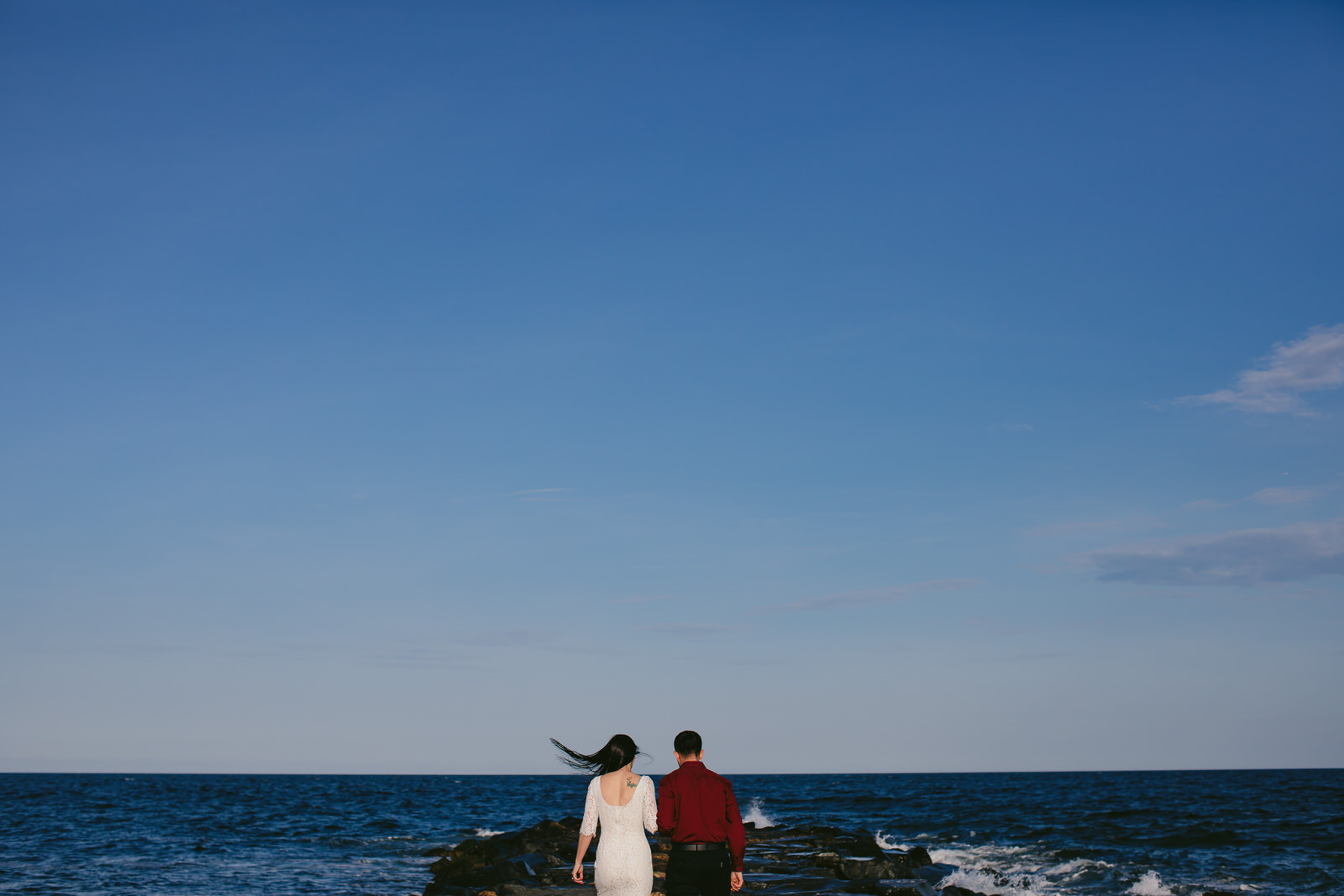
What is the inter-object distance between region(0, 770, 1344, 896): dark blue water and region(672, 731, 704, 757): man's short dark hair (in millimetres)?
16223

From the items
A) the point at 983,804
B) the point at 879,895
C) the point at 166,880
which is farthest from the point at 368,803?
the point at 879,895

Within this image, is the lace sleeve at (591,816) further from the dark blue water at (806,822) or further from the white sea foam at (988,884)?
the dark blue water at (806,822)

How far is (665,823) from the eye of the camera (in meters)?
9.16

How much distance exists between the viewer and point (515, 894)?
16.6 meters

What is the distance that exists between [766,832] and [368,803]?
3994 cm

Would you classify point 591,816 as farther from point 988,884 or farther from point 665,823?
point 988,884

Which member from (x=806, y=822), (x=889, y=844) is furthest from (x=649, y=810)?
(x=806, y=822)

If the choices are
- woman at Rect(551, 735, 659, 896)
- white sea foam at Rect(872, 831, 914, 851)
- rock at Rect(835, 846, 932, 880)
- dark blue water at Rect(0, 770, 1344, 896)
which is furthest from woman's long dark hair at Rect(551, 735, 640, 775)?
white sea foam at Rect(872, 831, 914, 851)

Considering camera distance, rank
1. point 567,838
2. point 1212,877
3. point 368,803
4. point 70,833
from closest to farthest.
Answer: point 1212,877 → point 567,838 → point 70,833 → point 368,803

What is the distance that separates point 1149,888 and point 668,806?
18.4m

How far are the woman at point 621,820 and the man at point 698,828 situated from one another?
37 centimetres

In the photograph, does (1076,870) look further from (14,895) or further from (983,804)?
(983,804)

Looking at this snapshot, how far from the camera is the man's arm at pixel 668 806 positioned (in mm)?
9172

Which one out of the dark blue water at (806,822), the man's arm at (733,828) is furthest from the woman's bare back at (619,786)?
the dark blue water at (806,822)
